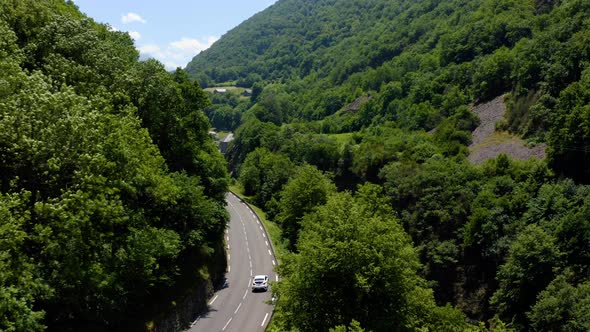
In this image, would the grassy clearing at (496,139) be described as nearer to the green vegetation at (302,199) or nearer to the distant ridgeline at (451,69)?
the green vegetation at (302,199)

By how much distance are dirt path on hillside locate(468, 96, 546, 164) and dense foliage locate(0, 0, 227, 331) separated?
35.8 m

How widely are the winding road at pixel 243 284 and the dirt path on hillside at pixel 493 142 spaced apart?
28184mm

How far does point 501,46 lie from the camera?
85188 millimetres

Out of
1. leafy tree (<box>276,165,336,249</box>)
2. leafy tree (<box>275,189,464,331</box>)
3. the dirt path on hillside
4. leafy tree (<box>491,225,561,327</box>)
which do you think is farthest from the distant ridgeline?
leafy tree (<box>275,189,464,331</box>)

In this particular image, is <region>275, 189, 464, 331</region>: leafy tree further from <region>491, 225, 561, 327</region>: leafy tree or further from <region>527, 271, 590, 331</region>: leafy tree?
<region>491, 225, 561, 327</region>: leafy tree

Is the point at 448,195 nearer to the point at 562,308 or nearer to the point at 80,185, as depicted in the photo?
the point at 562,308

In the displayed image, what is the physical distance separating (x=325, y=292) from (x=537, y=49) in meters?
54.4

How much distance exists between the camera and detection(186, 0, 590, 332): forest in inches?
993

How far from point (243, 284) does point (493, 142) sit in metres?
37.0

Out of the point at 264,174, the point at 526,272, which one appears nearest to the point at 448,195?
the point at 526,272

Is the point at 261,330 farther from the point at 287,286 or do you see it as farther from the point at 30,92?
the point at 30,92

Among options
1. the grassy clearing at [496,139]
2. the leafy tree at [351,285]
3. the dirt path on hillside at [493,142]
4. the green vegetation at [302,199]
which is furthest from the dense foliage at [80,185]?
the grassy clearing at [496,139]

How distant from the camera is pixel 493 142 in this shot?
59156mm

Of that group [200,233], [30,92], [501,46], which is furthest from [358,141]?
[30,92]
